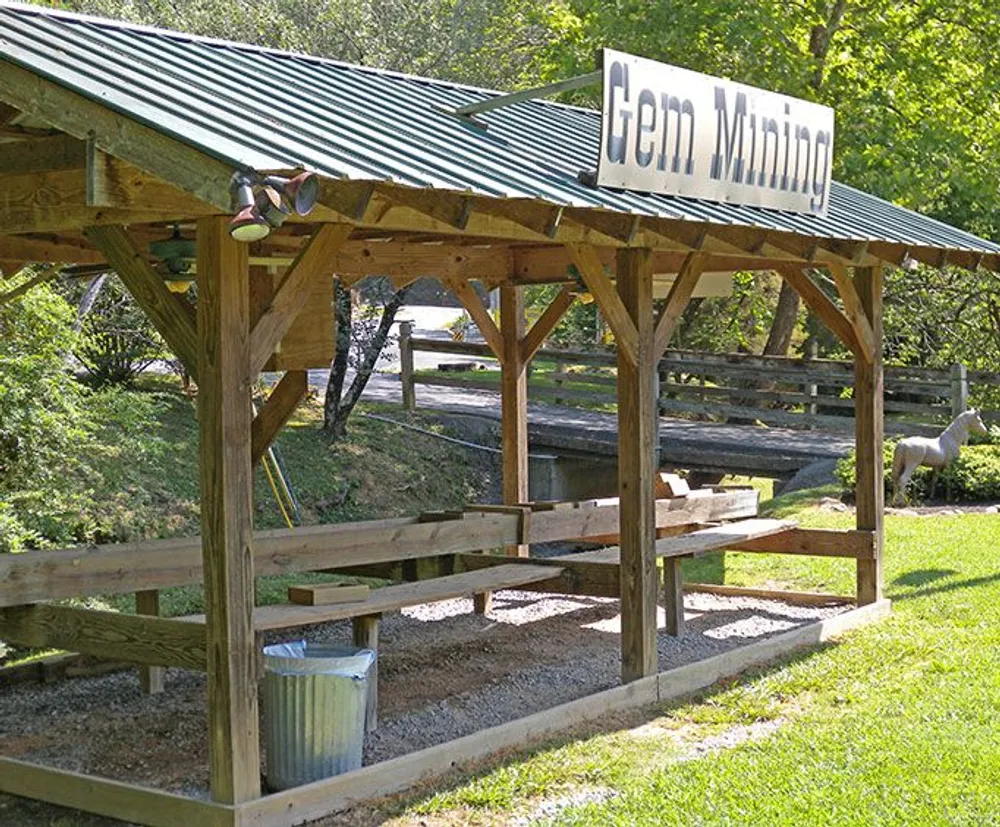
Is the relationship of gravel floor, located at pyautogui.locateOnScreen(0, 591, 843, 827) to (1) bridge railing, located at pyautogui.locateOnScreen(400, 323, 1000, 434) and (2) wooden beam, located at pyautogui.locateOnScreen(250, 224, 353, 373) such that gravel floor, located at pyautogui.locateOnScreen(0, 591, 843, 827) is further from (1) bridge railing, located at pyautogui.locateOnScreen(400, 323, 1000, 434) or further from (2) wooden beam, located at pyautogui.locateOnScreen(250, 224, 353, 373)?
(1) bridge railing, located at pyautogui.locateOnScreen(400, 323, 1000, 434)

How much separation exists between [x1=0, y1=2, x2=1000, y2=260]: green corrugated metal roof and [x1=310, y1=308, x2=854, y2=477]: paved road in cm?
819

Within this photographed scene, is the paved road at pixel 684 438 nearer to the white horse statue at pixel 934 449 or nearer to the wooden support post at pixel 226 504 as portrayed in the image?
the white horse statue at pixel 934 449

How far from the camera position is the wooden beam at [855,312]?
10609 mm

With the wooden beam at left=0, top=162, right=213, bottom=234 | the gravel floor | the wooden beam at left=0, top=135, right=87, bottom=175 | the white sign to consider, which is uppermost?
the white sign

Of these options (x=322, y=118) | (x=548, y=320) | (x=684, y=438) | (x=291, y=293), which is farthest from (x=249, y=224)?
(x=684, y=438)

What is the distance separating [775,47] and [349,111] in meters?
14.5

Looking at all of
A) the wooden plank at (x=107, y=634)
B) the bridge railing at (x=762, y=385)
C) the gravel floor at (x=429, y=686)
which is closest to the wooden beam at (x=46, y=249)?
the gravel floor at (x=429, y=686)

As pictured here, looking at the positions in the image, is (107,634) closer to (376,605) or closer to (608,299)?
(376,605)

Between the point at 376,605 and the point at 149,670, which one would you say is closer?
the point at 376,605

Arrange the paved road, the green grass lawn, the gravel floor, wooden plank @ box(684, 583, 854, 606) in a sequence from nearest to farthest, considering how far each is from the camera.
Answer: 1. the green grass lawn
2. the gravel floor
3. wooden plank @ box(684, 583, 854, 606)
4. the paved road

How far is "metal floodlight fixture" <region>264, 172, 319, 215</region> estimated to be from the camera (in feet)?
16.9

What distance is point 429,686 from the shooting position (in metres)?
8.97

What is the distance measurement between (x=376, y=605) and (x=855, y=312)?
5.02 m

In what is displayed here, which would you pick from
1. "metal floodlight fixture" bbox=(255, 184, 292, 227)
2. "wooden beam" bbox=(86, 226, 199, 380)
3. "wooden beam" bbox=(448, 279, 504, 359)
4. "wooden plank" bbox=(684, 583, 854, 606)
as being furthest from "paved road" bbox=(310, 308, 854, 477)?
"metal floodlight fixture" bbox=(255, 184, 292, 227)
